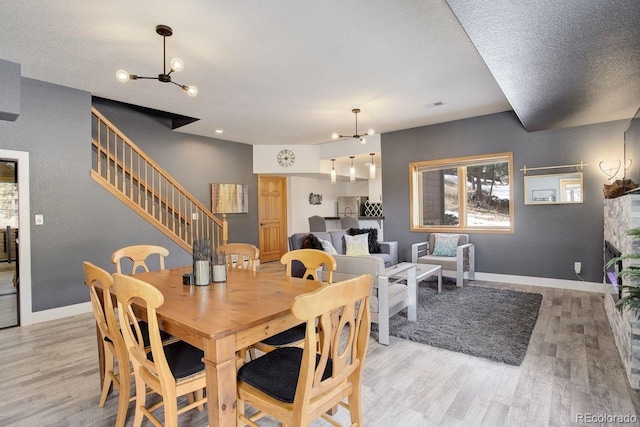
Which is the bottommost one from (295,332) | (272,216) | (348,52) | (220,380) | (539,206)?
(295,332)

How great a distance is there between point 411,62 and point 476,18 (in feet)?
4.24

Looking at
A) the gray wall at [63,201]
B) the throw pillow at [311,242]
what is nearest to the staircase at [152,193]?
the gray wall at [63,201]

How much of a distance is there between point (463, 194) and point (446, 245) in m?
1.14

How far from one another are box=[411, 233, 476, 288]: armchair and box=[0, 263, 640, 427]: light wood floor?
164 cm

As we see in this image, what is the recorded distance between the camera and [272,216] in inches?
309

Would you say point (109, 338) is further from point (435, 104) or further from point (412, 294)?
point (435, 104)

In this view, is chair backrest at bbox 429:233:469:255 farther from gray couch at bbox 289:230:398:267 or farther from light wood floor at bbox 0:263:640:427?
light wood floor at bbox 0:263:640:427

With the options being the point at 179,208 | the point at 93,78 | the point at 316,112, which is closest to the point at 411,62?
the point at 316,112

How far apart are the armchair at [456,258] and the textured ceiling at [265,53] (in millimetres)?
2163

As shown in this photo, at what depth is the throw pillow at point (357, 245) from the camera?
17.2 ft

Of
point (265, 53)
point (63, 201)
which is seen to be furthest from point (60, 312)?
point (265, 53)

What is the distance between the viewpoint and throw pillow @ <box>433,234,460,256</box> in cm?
524

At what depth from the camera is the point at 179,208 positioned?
5418mm

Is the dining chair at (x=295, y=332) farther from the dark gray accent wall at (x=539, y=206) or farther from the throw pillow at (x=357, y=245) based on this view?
the dark gray accent wall at (x=539, y=206)
